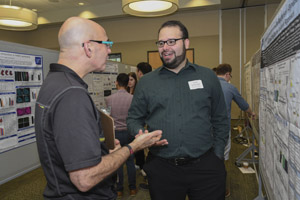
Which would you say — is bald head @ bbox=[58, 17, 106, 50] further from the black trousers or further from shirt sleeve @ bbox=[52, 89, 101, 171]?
the black trousers

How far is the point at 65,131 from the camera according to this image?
0.79 metres

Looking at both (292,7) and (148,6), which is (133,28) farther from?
(292,7)

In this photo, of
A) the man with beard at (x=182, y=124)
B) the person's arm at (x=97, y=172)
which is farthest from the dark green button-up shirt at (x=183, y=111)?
the person's arm at (x=97, y=172)

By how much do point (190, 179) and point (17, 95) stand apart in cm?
145

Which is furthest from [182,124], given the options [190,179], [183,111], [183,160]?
[190,179]

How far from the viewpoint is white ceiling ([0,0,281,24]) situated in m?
6.94

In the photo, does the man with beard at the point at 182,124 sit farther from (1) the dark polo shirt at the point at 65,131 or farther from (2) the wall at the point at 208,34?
(2) the wall at the point at 208,34

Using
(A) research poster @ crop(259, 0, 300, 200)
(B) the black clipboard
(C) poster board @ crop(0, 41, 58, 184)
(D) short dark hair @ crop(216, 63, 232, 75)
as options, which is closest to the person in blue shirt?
(D) short dark hair @ crop(216, 63, 232, 75)

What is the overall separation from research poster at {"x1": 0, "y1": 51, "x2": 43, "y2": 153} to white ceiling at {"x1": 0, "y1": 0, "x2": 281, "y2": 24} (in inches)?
245

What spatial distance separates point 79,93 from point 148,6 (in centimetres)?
316

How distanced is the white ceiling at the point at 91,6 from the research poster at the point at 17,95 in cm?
622

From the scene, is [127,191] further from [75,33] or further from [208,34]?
[208,34]

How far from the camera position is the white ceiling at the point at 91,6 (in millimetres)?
6938

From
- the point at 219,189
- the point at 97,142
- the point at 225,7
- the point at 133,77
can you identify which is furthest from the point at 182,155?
the point at 225,7
